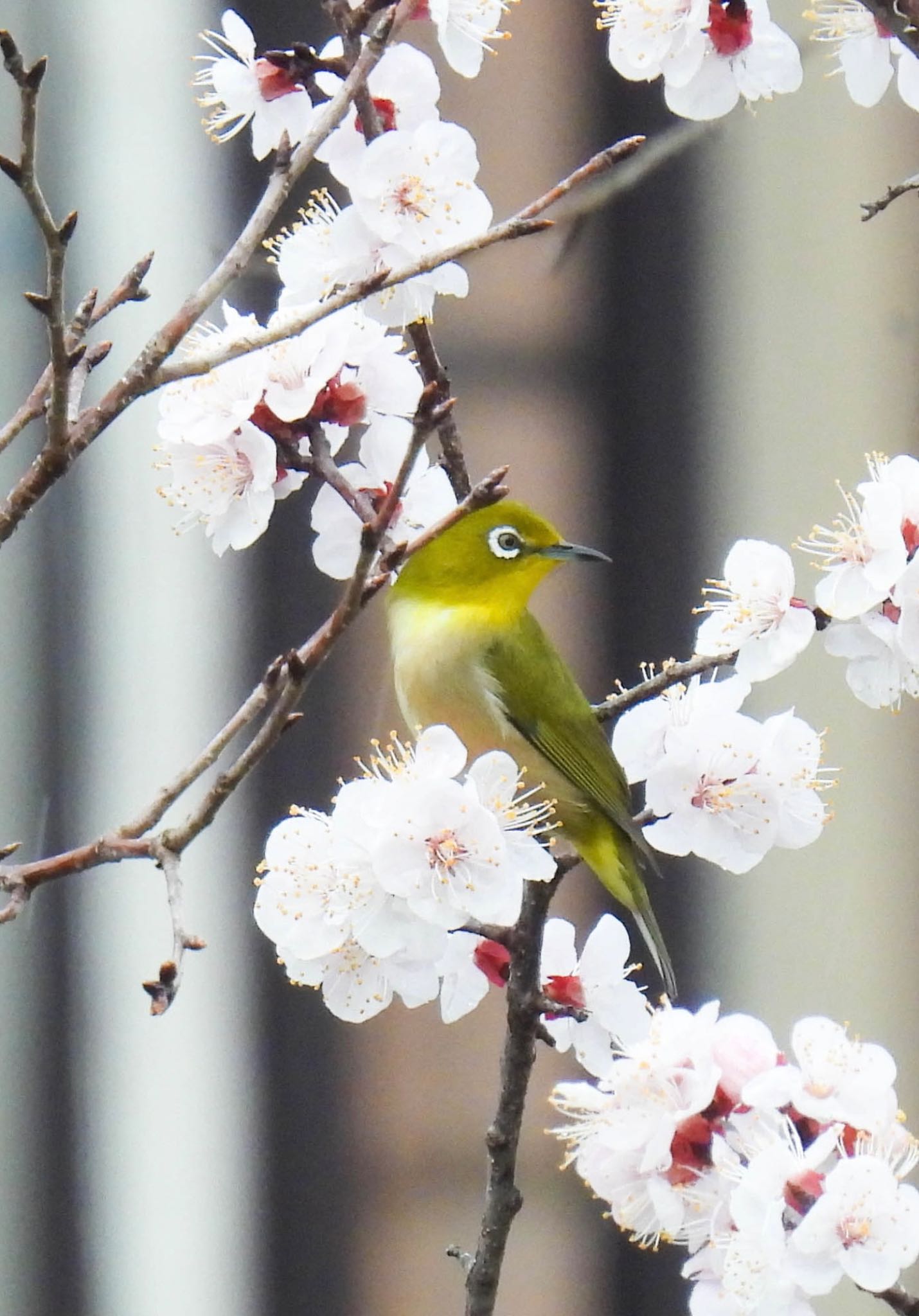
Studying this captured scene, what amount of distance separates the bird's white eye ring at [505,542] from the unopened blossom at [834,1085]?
0.71m

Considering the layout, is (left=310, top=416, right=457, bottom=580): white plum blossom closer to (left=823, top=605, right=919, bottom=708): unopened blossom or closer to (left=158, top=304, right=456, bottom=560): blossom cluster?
(left=158, top=304, right=456, bottom=560): blossom cluster

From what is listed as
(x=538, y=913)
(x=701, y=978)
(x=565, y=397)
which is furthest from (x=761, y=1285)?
(x=565, y=397)

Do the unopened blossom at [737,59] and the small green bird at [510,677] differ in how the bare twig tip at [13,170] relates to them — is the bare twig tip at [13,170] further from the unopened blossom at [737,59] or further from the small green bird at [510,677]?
the small green bird at [510,677]

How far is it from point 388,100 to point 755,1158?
0.80m

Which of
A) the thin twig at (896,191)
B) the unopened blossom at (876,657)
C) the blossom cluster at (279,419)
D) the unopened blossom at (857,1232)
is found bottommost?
the unopened blossom at (857,1232)

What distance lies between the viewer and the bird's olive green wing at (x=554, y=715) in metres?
1.67

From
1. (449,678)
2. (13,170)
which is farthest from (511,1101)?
(13,170)

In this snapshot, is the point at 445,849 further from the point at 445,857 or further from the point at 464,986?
the point at 464,986

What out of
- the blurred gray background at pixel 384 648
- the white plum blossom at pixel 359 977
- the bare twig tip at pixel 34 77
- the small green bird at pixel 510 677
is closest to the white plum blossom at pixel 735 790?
the white plum blossom at pixel 359 977

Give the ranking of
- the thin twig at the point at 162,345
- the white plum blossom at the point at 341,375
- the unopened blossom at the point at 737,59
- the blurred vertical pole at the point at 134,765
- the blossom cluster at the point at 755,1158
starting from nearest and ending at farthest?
the thin twig at the point at 162,345 → the blossom cluster at the point at 755,1158 → the white plum blossom at the point at 341,375 → the unopened blossom at the point at 737,59 → the blurred vertical pole at the point at 134,765

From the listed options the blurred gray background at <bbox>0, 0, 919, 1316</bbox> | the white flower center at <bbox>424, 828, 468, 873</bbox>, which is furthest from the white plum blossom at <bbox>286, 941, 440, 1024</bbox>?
the blurred gray background at <bbox>0, 0, 919, 1316</bbox>

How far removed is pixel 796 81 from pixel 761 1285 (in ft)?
2.97

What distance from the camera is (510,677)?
1757mm

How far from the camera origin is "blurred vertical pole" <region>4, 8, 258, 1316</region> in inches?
117
